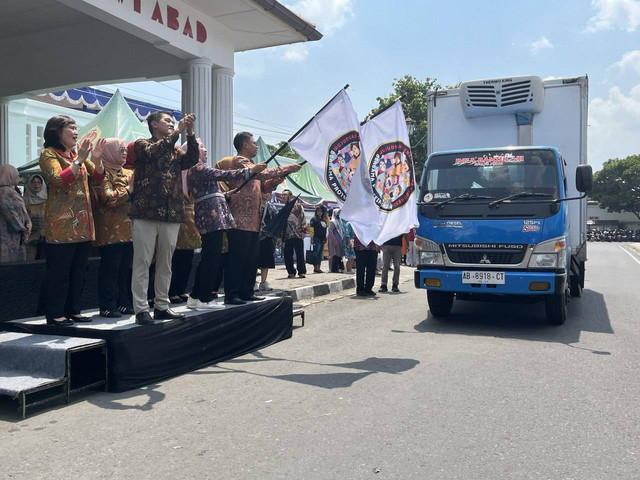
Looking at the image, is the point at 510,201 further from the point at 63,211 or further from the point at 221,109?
the point at 221,109

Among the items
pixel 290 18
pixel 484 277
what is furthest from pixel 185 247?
pixel 290 18

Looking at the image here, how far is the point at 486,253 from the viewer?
691cm

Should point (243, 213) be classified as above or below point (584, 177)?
below

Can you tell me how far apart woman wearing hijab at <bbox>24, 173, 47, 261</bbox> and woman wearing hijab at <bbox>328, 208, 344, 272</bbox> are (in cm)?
649

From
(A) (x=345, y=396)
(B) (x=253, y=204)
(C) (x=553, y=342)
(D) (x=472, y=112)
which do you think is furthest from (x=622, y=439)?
(D) (x=472, y=112)

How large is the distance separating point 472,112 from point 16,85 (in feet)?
29.0

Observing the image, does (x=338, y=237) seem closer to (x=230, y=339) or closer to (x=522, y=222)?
(x=522, y=222)

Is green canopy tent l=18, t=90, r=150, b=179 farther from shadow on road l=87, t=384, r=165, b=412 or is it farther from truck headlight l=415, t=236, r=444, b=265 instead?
shadow on road l=87, t=384, r=165, b=412

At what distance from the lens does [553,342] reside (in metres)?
6.27

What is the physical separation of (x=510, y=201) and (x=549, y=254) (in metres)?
0.78

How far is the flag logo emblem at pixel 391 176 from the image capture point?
6.97 meters

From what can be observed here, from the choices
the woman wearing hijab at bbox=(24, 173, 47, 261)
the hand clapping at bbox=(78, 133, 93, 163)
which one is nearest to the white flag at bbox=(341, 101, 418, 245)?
the hand clapping at bbox=(78, 133, 93, 163)

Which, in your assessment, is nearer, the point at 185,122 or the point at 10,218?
the point at 185,122

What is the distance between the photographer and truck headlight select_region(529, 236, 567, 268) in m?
6.64
